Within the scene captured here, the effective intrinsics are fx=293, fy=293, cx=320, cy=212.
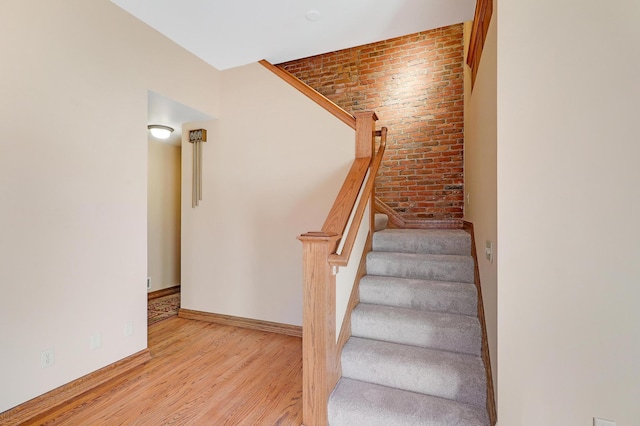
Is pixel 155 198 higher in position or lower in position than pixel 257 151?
lower

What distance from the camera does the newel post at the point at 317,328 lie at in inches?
65.4

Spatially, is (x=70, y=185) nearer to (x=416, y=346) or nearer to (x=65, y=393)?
(x=65, y=393)

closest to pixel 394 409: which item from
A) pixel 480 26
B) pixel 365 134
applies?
pixel 365 134

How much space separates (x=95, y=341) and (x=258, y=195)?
186 cm

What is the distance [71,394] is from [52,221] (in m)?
1.21

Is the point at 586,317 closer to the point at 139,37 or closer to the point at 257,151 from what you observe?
the point at 257,151

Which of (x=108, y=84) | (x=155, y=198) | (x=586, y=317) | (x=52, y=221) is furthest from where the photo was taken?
(x=155, y=198)

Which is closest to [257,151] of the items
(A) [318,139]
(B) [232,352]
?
(A) [318,139]

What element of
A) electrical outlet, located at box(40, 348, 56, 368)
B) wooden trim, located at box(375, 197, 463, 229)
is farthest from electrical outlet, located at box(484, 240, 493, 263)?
electrical outlet, located at box(40, 348, 56, 368)

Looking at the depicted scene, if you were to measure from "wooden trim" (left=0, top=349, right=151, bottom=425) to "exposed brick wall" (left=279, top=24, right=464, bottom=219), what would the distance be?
3186mm

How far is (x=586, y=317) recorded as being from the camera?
1.28 metres

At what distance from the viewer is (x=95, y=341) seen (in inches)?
87.8

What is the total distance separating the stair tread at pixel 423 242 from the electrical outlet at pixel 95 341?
7.70ft

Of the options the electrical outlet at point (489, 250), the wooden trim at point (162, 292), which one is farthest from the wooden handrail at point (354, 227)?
the wooden trim at point (162, 292)
